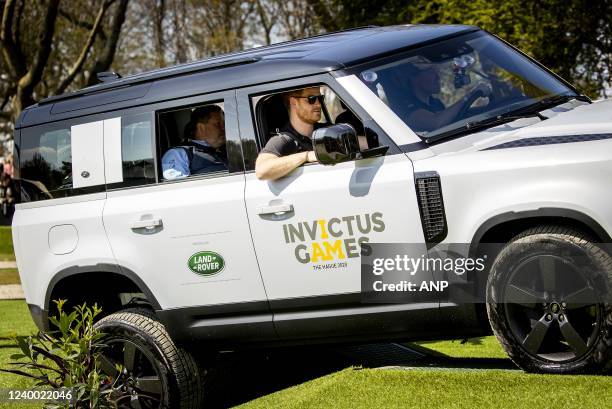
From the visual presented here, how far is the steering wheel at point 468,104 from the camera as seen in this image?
620 centimetres

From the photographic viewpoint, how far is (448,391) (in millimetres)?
5852

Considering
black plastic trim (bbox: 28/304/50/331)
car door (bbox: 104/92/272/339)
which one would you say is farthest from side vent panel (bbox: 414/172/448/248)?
black plastic trim (bbox: 28/304/50/331)

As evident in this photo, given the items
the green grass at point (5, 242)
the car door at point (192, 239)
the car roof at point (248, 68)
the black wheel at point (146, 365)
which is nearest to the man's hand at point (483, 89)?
the car roof at point (248, 68)

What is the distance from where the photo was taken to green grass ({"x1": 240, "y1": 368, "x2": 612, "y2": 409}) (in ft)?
17.5

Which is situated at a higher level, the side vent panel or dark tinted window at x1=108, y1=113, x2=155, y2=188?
dark tinted window at x1=108, y1=113, x2=155, y2=188

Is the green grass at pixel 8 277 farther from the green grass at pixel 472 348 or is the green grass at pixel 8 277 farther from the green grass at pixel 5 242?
the green grass at pixel 5 242

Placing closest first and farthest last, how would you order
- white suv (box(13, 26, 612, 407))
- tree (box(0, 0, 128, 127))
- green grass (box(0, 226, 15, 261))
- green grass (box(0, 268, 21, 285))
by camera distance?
white suv (box(13, 26, 612, 407)), green grass (box(0, 268, 21, 285)), green grass (box(0, 226, 15, 261)), tree (box(0, 0, 128, 127))

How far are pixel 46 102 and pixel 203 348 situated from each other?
2117 mm

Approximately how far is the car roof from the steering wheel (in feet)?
1.47

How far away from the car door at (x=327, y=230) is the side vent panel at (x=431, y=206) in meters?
0.04

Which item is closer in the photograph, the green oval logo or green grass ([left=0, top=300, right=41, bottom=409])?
the green oval logo

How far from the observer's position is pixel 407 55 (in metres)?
6.38

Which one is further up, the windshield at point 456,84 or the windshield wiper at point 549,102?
the windshield at point 456,84

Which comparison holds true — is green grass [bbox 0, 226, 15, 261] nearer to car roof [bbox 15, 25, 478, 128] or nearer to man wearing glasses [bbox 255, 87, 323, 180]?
car roof [bbox 15, 25, 478, 128]
